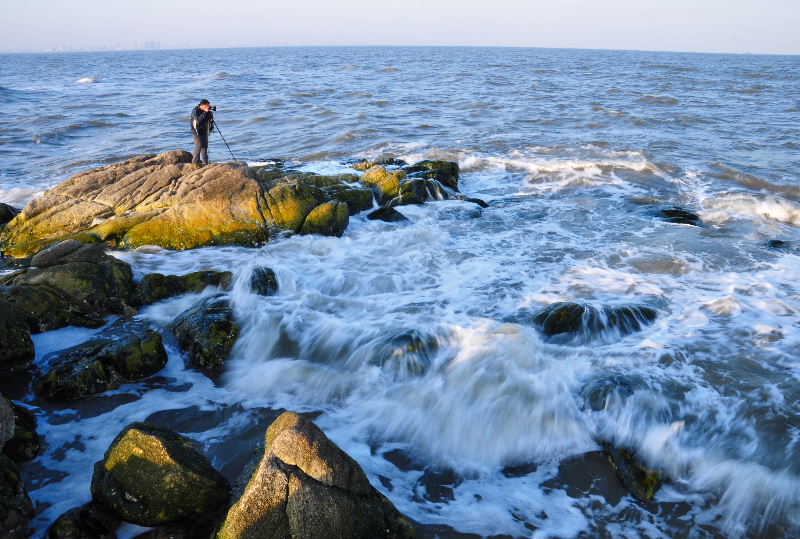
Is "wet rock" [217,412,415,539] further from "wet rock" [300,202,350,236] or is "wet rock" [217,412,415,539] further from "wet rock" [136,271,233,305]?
"wet rock" [300,202,350,236]

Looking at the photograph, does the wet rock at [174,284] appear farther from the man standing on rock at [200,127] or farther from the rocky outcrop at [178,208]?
the man standing on rock at [200,127]

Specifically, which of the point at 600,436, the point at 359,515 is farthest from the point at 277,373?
the point at 600,436

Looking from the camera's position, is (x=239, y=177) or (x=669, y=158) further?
(x=669, y=158)

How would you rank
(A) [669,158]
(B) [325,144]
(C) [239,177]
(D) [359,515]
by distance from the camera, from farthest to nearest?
(B) [325,144] < (A) [669,158] < (C) [239,177] < (D) [359,515]

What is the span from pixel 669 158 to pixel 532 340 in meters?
12.5

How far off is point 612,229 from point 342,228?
18.1 ft

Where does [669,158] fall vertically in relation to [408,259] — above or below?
above

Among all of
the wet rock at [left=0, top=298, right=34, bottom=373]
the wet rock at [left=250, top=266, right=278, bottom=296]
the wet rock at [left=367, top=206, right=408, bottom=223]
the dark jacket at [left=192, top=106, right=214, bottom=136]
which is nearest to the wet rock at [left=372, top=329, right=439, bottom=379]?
the wet rock at [left=250, top=266, right=278, bottom=296]

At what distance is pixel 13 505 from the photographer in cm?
372

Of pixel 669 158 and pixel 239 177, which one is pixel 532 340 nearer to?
pixel 239 177

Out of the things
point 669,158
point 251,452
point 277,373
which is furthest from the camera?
point 669,158

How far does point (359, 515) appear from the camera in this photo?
3.48 metres

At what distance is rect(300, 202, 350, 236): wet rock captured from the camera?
10.4 metres

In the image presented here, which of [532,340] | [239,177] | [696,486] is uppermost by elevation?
[239,177]
